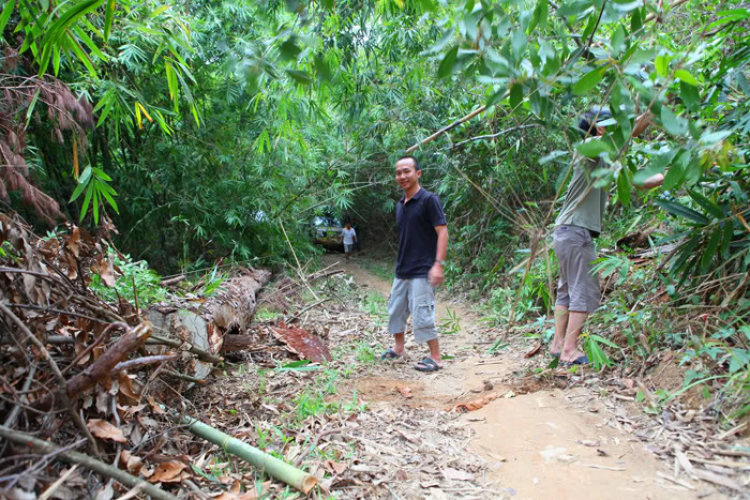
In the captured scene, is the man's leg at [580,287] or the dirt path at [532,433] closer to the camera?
the dirt path at [532,433]

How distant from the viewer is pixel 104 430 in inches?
65.1

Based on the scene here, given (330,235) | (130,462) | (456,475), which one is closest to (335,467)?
(456,475)

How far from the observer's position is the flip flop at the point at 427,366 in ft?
11.8

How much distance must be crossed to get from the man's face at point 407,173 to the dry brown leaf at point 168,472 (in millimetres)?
2383

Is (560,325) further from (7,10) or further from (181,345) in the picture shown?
(7,10)

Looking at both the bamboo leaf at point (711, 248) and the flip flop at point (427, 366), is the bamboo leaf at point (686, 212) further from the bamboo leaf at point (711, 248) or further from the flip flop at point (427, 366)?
the flip flop at point (427, 366)

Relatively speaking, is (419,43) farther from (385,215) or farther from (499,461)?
(385,215)

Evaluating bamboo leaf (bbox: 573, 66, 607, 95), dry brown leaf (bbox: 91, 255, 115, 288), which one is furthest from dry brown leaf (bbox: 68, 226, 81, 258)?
bamboo leaf (bbox: 573, 66, 607, 95)

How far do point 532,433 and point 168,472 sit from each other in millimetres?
1641

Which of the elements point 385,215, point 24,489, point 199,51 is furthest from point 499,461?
point 385,215

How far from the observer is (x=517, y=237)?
18.2 ft

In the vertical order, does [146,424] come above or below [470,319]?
above

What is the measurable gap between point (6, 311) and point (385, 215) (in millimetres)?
12203

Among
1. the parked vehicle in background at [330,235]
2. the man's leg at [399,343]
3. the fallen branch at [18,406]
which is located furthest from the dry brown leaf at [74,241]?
the parked vehicle in background at [330,235]
